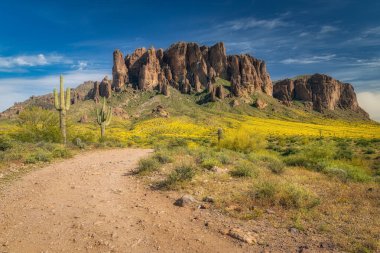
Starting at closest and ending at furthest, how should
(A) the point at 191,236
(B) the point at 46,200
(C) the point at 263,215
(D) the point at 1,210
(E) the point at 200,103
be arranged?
(A) the point at 191,236 → (C) the point at 263,215 → (D) the point at 1,210 → (B) the point at 46,200 → (E) the point at 200,103

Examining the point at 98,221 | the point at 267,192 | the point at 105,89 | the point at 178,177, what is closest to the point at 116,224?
the point at 98,221

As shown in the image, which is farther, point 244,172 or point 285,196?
point 244,172

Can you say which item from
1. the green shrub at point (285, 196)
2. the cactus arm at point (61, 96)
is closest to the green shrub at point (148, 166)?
the green shrub at point (285, 196)

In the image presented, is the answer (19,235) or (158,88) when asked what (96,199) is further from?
(158,88)

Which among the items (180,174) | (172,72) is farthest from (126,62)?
(180,174)

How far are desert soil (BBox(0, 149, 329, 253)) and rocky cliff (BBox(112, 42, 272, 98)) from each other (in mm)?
141239

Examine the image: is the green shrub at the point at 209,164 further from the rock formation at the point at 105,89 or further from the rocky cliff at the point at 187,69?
the rocky cliff at the point at 187,69

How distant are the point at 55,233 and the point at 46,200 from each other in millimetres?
2464

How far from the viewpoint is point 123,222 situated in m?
6.05

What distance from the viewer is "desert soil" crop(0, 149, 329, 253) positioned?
16.5 ft

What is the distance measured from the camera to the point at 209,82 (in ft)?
511

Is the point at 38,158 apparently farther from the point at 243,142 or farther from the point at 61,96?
the point at 243,142

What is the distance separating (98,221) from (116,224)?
452 mm

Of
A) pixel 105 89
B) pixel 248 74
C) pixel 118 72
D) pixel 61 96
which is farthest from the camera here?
pixel 248 74
